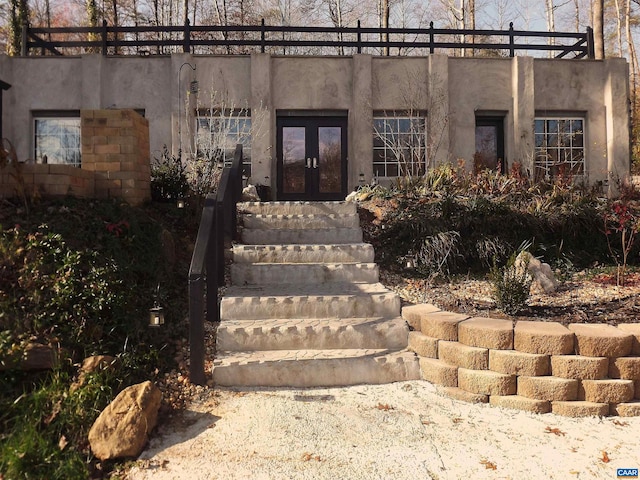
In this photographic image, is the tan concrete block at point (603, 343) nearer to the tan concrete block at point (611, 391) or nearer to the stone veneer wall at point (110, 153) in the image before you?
the tan concrete block at point (611, 391)

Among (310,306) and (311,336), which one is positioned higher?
(310,306)

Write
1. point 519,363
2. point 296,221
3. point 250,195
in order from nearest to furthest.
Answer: point 519,363
point 296,221
point 250,195

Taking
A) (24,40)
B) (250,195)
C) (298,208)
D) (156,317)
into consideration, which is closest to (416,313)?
(156,317)

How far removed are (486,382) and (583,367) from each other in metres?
0.59

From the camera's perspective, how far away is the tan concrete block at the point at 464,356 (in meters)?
3.06

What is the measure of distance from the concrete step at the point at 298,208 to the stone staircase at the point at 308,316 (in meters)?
0.50

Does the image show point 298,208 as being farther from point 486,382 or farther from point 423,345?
point 486,382

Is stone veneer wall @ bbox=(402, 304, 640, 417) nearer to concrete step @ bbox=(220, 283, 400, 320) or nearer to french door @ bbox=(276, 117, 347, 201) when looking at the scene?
concrete step @ bbox=(220, 283, 400, 320)

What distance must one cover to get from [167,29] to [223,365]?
981 cm

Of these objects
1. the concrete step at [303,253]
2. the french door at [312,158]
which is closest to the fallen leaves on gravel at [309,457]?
the concrete step at [303,253]

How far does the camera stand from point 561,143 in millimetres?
11211

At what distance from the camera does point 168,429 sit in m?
2.67

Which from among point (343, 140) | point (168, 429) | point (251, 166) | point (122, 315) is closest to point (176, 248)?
point (122, 315)

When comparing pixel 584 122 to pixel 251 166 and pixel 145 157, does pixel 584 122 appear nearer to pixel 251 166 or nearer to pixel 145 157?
pixel 251 166
